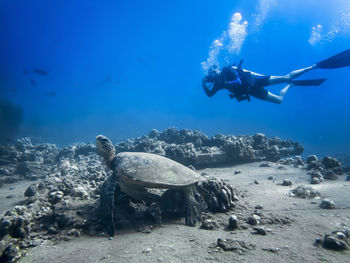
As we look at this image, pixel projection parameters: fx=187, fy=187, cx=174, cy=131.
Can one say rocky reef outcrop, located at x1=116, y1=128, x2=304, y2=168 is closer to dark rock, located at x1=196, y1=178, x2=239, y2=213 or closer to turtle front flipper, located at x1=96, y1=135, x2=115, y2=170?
dark rock, located at x1=196, y1=178, x2=239, y2=213

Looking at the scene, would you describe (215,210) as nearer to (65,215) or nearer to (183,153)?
(65,215)

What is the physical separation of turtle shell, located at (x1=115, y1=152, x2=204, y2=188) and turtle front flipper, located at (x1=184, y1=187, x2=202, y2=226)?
27cm

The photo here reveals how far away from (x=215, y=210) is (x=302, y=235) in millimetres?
1607

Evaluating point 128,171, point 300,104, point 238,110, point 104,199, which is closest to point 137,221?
point 104,199

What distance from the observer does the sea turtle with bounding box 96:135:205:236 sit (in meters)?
3.62

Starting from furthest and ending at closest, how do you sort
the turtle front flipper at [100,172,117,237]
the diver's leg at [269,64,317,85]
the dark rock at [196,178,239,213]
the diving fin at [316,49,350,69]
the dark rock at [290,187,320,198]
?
1. the diver's leg at [269,64,317,85]
2. the diving fin at [316,49,350,69]
3. the dark rock at [290,187,320,198]
4. the dark rock at [196,178,239,213]
5. the turtle front flipper at [100,172,117,237]

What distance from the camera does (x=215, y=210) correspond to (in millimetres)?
4145

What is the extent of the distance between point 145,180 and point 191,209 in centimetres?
113

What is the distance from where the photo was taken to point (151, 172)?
382cm

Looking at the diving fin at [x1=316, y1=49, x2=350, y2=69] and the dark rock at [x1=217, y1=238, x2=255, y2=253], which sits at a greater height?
the diving fin at [x1=316, y1=49, x2=350, y2=69]

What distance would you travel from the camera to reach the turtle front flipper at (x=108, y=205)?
3342mm

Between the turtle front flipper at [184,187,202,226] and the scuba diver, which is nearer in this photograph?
the turtle front flipper at [184,187,202,226]

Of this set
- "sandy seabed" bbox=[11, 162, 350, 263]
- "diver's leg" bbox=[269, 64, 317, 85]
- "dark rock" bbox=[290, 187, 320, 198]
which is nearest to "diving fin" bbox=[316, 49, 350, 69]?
"diver's leg" bbox=[269, 64, 317, 85]

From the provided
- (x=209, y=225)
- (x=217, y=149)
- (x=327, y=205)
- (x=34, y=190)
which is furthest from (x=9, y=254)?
(x=217, y=149)
